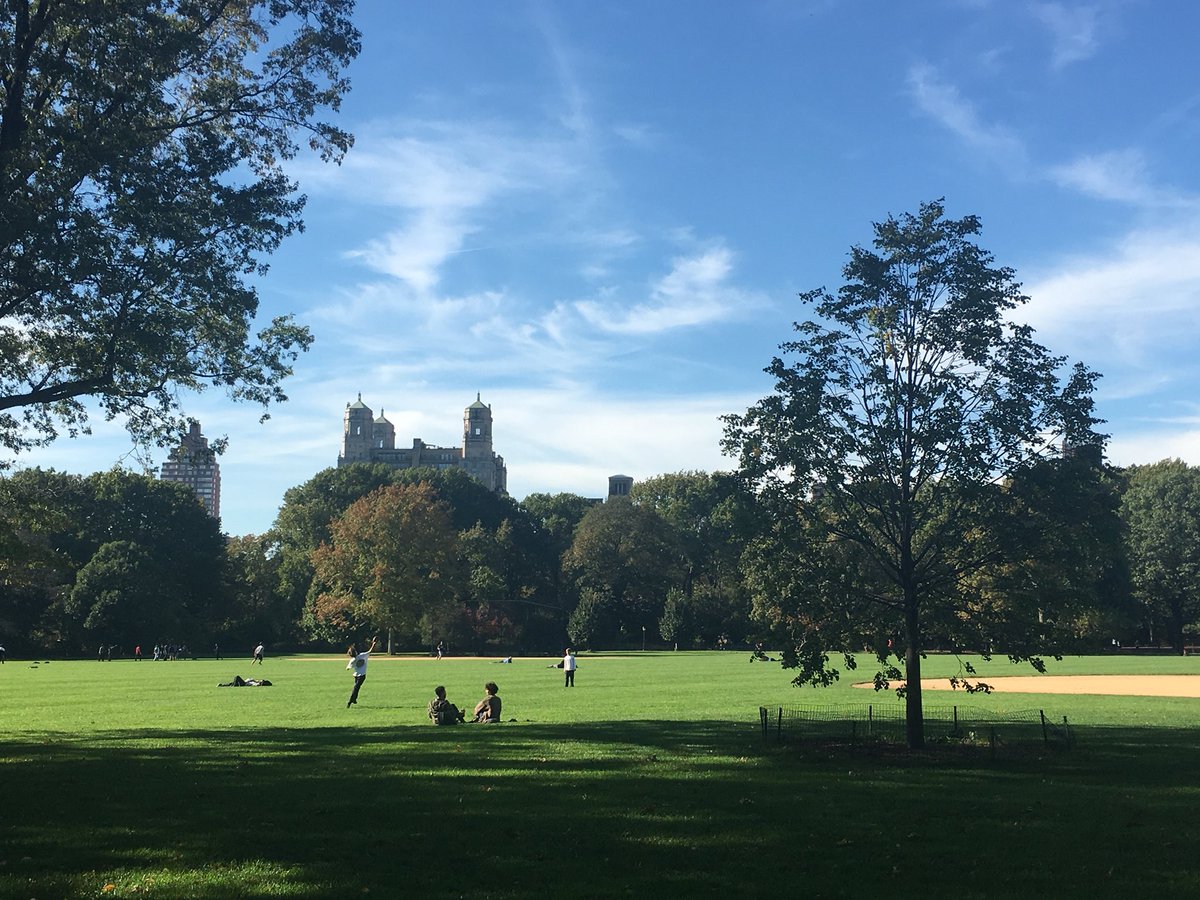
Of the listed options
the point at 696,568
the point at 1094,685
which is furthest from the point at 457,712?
the point at 696,568

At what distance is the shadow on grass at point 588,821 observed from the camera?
930 cm

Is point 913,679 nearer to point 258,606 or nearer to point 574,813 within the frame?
point 574,813

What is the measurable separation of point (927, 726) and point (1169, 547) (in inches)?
3148

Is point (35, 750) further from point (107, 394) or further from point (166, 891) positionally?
point (166, 891)

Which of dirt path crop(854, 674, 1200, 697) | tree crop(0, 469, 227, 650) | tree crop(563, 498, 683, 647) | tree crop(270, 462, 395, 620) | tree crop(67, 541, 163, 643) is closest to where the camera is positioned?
dirt path crop(854, 674, 1200, 697)

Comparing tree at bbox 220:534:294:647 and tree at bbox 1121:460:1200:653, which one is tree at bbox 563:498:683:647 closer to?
tree at bbox 220:534:294:647

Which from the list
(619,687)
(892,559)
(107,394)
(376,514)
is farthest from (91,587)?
(892,559)

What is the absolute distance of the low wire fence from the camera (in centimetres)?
1934

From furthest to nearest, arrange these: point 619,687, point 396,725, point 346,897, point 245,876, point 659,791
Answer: point 619,687 → point 396,725 → point 659,791 → point 245,876 → point 346,897

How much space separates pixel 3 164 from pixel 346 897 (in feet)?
50.9

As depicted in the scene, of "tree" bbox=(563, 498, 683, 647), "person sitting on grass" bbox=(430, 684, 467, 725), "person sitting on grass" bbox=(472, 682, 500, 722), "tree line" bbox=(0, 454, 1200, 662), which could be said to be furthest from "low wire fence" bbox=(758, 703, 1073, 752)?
"tree" bbox=(563, 498, 683, 647)

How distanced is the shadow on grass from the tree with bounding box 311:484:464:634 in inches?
2537

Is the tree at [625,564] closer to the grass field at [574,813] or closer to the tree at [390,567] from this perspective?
the tree at [390,567]

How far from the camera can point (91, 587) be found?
83750mm
